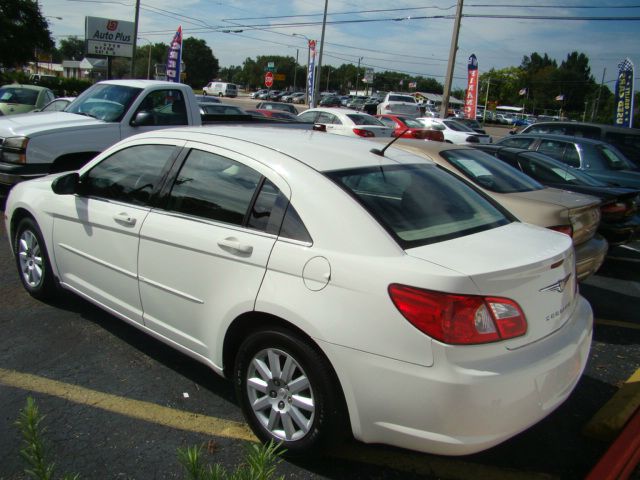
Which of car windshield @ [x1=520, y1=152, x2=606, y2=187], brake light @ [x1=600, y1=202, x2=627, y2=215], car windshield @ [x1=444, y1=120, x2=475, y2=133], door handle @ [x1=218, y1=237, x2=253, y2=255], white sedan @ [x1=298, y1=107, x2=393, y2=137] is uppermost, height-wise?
car windshield @ [x1=444, y1=120, x2=475, y2=133]

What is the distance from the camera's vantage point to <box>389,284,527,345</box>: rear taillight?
2184mm

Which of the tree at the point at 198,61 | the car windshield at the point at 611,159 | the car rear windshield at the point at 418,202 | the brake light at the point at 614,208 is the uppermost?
the tree at the point at 198,61

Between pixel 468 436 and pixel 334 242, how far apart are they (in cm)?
100

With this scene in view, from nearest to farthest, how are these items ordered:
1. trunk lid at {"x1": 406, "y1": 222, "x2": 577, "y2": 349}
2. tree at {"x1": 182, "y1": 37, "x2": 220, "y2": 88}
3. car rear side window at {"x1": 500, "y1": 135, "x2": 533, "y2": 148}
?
trunk lid at {"x1": 406, "y1": 222, "x2": 577, "y2": 349}
car rear side window at {"x1": 500, "y1": 135, "x2": 533, "y2": 148}
tree at {"x1": 182, "y1": 37, "x2": 220, "y2": 88}

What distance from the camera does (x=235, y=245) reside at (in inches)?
109

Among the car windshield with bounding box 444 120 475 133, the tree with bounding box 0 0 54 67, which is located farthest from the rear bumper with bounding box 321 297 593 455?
the tree with bounding box 0 0 54 67

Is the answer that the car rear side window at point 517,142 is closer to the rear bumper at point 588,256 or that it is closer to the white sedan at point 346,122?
the rear bumper at point 588,256

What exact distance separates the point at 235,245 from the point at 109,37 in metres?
27.9

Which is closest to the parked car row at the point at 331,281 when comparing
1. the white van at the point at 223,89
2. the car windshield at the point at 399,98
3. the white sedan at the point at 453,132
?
the white sedan at the point at 453,132

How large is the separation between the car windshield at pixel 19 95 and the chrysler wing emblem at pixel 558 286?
1598 centimetres

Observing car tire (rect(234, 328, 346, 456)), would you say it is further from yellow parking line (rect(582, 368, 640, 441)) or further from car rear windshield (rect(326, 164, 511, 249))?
yellow parking line (rect(582, 368, 640, 441))

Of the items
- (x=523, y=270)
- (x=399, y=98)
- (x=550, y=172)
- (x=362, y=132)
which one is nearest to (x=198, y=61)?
(x=399, y=98)

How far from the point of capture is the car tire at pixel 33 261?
14.2 ft

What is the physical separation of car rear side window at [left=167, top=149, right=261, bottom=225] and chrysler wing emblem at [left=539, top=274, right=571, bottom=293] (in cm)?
154
